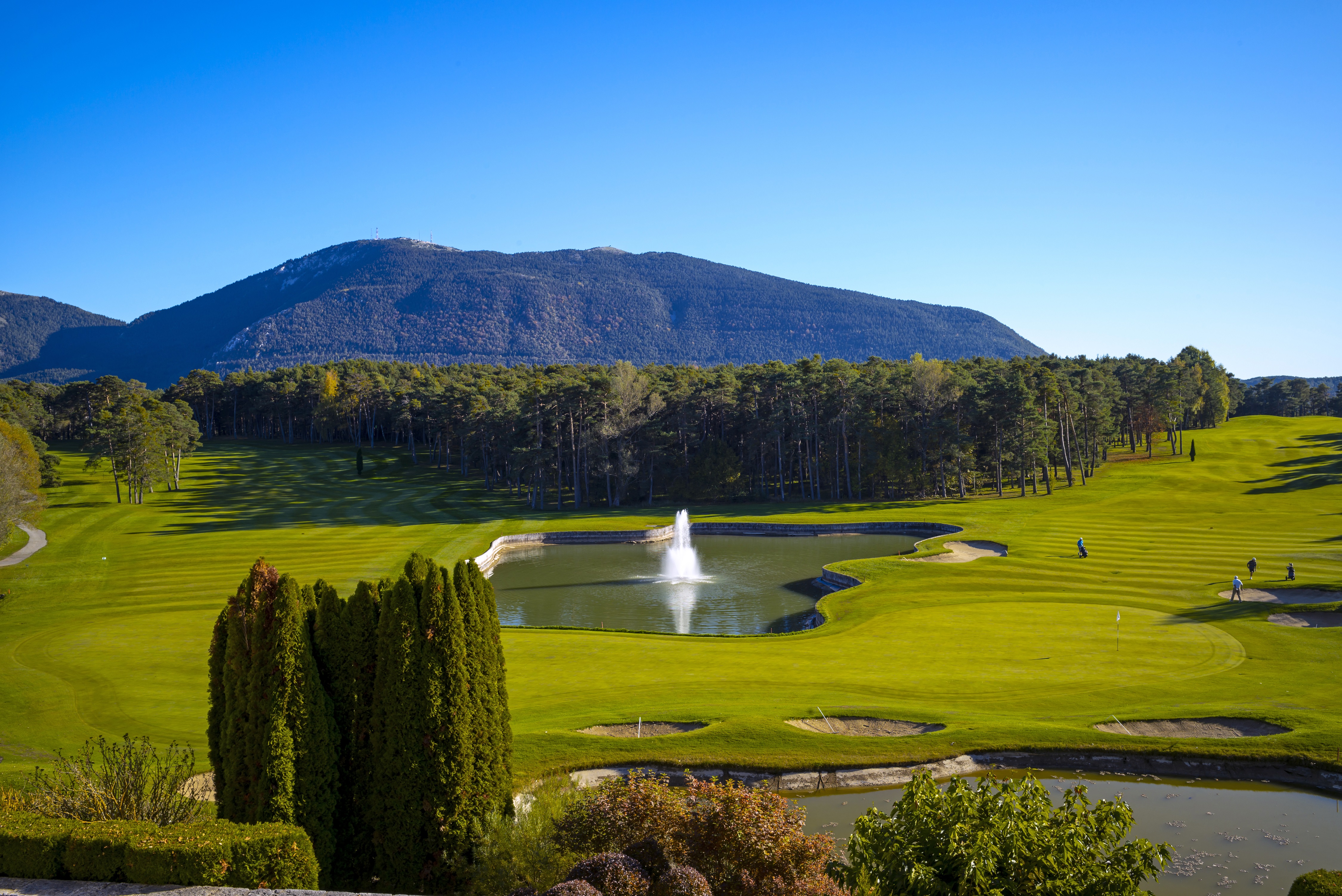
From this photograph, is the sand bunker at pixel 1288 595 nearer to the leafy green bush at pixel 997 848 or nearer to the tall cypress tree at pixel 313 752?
the leafy green bush at pixel 997 848

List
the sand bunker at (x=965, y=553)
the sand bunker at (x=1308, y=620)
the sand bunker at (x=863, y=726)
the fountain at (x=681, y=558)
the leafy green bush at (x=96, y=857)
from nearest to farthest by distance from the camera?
the leafy green bush at (x=96, y=857), the sand bunker at (x=863, y=726), the sand bunker at (x=1308, y=620), the sand bunker at (x=965, y=553), the fountain at (x=681, y=558)

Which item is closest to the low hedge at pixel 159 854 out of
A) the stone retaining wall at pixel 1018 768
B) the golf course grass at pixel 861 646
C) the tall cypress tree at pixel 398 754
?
the tall cypress tree at pixel 398 754

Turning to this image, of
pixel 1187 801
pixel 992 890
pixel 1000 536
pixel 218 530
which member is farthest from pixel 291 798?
pixel 218 530

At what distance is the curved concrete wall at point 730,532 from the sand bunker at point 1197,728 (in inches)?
1672

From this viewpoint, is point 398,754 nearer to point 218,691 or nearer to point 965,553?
point 218,691

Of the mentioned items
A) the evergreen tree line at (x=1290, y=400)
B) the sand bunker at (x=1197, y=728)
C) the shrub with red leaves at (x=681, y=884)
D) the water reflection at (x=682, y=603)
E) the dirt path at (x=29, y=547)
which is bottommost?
the water reflection at (x=682, y=603)

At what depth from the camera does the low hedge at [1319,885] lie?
9227mm

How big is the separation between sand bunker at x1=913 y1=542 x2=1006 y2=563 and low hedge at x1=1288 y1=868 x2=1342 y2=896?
116ft

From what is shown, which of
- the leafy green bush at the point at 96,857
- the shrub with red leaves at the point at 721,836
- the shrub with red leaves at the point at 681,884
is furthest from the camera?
the shrub with red leaves at the point at 721,836

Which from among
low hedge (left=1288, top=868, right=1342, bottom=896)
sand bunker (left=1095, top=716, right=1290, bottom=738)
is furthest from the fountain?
low hedge (left=1288, top=868, right=1342, bottom=896)

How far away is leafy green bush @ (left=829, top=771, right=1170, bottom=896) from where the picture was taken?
8383mm

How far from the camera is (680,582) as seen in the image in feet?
154

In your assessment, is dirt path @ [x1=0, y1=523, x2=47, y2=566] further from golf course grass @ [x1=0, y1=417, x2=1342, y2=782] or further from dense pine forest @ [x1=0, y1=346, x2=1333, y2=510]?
dense pine forest @ [x1=0, y1=346, x2=1333, y2=510]

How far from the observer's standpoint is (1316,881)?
9484 mm
